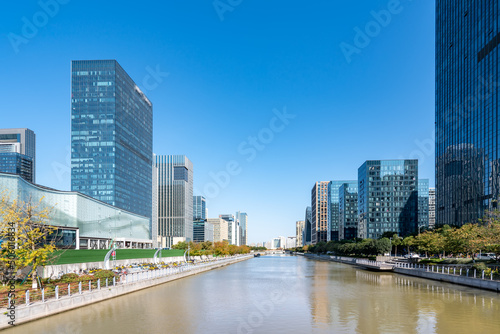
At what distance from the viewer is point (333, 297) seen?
40.3 meters

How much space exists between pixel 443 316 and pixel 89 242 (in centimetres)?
8073

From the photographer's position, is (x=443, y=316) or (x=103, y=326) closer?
(x=103, y=326)

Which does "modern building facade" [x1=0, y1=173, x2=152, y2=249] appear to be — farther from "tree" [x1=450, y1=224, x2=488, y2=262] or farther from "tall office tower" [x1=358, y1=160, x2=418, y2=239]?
"tall office tower" [x1=358, y1=160, x2=418, y2=239]

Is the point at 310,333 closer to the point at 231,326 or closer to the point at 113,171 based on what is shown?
the point at 231,326

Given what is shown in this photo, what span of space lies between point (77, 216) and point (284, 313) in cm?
6396

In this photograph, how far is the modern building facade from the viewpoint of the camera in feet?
201

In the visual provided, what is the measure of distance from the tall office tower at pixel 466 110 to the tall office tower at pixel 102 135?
405 feet

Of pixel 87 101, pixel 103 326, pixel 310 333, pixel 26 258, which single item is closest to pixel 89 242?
pixel 26 258

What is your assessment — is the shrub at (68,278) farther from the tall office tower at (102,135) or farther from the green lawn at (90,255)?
the tall office tower at (102,135)

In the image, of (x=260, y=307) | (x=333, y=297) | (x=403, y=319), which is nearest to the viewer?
(x=403, y=319)

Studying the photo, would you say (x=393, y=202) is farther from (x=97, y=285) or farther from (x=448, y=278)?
(x=97, y=285)

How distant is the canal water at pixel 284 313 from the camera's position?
25.2 meters

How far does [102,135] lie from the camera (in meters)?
166

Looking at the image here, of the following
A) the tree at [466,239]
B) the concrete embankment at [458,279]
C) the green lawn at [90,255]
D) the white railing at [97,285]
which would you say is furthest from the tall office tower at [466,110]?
the green lawn at [90,255]
